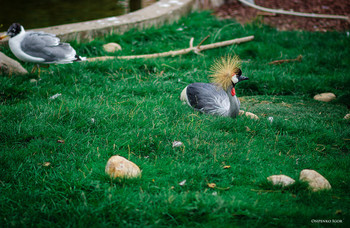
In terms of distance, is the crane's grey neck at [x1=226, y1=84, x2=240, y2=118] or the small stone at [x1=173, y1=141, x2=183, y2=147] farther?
the crane's grey neck at [x1=226, y1=84, x2=240, y2=118]

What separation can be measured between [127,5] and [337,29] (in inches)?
214

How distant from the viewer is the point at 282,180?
9.83 feet

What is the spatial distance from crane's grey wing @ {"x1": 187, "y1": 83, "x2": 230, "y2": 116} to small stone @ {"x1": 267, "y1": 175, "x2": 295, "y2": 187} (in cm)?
145

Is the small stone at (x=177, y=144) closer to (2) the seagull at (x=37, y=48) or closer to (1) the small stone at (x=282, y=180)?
(1) the small stone at (x=282, y=180)

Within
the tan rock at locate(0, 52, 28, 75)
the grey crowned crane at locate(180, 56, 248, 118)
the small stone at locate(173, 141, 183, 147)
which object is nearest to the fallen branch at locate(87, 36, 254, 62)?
the tan rock at locate(0, 52, 28, 75)

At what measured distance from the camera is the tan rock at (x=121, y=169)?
9.71ft

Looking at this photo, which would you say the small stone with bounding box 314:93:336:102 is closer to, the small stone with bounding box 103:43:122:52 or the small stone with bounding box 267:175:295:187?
the small stone with bounding box 267:175:295:187

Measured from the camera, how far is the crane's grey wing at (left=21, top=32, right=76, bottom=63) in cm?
521

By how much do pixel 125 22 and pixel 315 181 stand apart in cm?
539

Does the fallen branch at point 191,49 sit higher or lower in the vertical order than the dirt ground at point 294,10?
lower

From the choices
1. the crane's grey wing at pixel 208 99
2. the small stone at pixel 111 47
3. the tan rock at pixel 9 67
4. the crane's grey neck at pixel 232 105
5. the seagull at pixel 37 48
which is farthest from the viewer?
the small stone at pixel 111 47

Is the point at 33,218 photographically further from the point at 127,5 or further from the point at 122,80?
the point at 127,5

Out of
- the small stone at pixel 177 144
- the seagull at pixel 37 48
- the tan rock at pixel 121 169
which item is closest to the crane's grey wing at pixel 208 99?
the small stone at pixel 177 144

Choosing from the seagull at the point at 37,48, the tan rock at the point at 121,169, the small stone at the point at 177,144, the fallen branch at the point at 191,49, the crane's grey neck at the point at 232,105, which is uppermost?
the seagull at the point at 37,48
